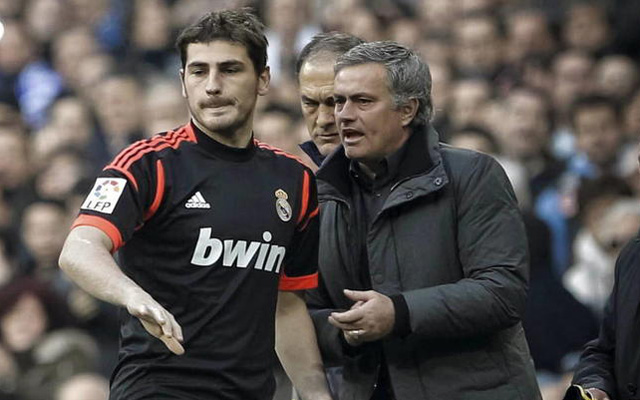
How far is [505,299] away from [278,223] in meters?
0.81

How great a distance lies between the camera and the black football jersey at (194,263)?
194 inches

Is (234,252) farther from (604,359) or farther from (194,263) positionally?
(604,359)

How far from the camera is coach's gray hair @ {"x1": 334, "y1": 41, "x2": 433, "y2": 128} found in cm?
543

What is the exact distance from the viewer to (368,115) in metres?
5.40

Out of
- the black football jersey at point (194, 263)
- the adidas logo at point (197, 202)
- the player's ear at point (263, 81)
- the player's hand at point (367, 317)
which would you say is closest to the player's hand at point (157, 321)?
the black football jersey at point (194, 263)

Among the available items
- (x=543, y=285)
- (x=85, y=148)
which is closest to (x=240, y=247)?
(x=543, y=285)

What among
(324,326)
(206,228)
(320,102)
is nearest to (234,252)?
(206,228)

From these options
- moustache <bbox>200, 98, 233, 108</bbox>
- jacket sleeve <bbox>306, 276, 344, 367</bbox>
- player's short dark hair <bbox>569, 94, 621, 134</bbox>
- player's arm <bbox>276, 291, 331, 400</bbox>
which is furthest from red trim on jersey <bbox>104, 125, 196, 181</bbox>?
player's short dark hair <bbox>569, 94, 621, 134</bbox>

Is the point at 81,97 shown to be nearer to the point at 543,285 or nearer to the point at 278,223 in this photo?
the point at 543,285

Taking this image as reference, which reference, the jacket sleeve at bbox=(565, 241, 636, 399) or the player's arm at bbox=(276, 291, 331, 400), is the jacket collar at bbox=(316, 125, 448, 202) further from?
the jacket sleeve at bbox=(565, 241, 636, 399)

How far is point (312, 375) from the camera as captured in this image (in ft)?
18.0

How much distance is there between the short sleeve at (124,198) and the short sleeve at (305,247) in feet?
2.03

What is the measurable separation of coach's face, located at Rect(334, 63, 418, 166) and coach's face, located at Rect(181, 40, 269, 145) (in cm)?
38

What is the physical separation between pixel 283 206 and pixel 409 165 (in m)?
0.49
